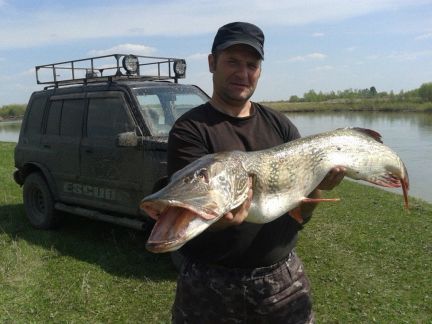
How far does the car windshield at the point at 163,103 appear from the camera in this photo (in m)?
6.09

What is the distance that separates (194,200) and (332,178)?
4.01 ft

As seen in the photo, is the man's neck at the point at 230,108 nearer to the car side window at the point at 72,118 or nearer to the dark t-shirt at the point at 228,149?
the dark t-shirt at the point at 228,149

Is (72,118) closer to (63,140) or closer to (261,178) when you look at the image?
(63,140)

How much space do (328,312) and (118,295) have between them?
220cm

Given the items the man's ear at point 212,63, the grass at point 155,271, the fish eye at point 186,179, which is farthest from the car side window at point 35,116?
the fish eye at point 186,179

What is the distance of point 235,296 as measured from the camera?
104 inches

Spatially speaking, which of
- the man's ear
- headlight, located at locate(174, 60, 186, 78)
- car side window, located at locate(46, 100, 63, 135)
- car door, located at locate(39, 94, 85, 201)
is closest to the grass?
car door, located at locate(39, 94, 85, 201)

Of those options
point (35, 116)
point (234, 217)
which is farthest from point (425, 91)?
point (234, 217)

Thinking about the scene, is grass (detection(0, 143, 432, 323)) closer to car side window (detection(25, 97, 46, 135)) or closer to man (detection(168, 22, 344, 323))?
car side window (detection(25, 97, 46, 135))

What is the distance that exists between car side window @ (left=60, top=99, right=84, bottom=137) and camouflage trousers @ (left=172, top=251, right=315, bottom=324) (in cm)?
474

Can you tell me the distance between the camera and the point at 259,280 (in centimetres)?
268

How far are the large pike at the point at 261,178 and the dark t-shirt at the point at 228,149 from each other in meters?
0.15

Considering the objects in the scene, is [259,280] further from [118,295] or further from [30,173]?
[30,173]

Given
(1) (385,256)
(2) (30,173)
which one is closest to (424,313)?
(1) (385,256)
